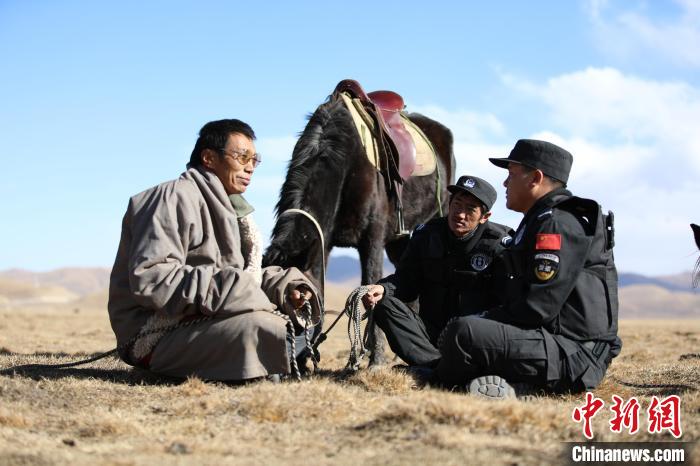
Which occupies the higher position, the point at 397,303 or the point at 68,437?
the point at 397,303

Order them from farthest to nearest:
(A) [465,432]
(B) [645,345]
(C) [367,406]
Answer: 1. (B) [645,345]
2. (C) [367,406]
3. (A) [465,432]

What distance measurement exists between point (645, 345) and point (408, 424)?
9.53 m

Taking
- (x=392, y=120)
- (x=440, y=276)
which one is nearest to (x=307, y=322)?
(x=440, y=276)

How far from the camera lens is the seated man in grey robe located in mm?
4859

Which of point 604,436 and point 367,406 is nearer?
point 604,436

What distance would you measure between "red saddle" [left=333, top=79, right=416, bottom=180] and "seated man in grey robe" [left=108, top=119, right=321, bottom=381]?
10.2ft

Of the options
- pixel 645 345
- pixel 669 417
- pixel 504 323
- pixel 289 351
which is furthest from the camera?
pixel 645 345

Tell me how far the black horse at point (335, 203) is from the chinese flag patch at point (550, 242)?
2.44 metres

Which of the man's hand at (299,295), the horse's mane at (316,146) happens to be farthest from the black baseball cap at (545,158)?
the horse's mane at (316,146)

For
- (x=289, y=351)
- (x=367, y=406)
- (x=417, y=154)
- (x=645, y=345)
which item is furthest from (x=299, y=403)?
(x=645, y=345)

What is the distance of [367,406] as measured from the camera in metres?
4.40

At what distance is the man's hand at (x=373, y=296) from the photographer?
18.2ft

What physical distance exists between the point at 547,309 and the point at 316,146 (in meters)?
3.49

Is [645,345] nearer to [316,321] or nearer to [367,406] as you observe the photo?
[316,321]
